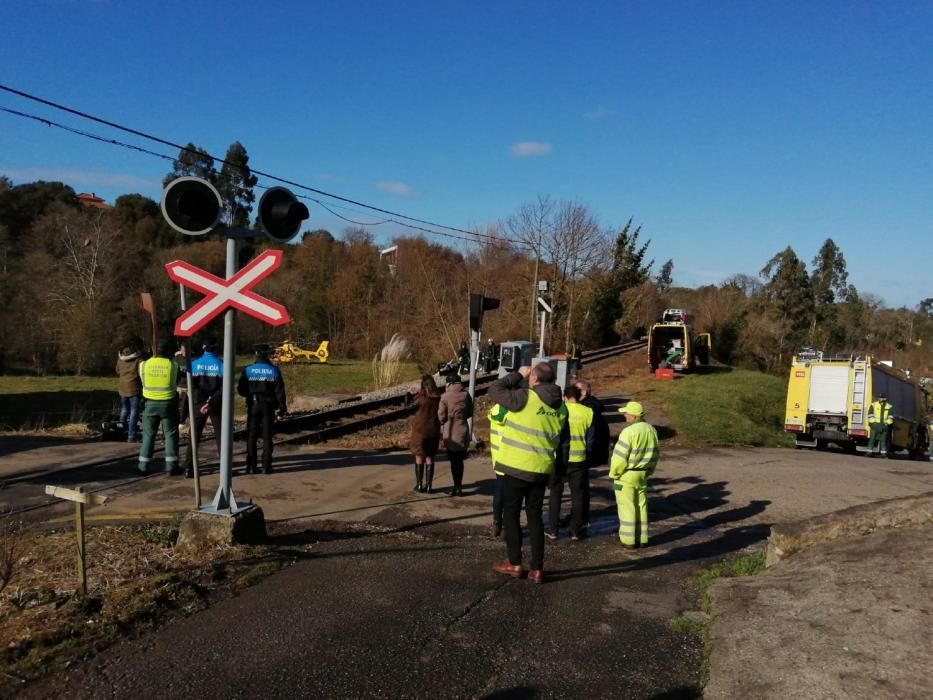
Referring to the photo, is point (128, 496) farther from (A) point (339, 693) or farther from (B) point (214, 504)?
(A) point (339, 693)

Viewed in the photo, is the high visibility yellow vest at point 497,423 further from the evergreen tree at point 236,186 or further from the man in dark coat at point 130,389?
the man in dark coat at point 130,389

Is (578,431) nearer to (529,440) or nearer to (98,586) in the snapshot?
(529,440)

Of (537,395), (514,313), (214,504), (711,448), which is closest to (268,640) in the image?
(214,504)

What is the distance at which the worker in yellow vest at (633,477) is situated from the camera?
695 cm

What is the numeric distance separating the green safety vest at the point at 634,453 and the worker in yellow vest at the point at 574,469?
0.46m

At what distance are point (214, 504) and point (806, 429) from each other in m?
20.6

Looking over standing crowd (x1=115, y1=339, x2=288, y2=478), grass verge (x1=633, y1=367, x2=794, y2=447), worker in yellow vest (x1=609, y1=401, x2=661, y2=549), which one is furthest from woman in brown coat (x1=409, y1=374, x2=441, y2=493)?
grass verge (x1=633, y1=367, x2=794, y2=447)

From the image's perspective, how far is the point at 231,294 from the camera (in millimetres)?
5457

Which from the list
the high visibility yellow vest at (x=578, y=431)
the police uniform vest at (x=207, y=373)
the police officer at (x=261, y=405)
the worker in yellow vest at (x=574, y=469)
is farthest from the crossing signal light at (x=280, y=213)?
→ the police uniform vest at (x=207, y=373)

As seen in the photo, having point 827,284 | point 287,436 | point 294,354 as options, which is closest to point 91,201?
point 294,354

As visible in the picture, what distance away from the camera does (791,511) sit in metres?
9.40

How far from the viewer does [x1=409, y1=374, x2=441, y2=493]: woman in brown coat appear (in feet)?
28.8

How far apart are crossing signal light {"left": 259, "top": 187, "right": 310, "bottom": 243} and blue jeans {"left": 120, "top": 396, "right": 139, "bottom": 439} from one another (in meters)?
6.80

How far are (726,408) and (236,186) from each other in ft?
52.5
